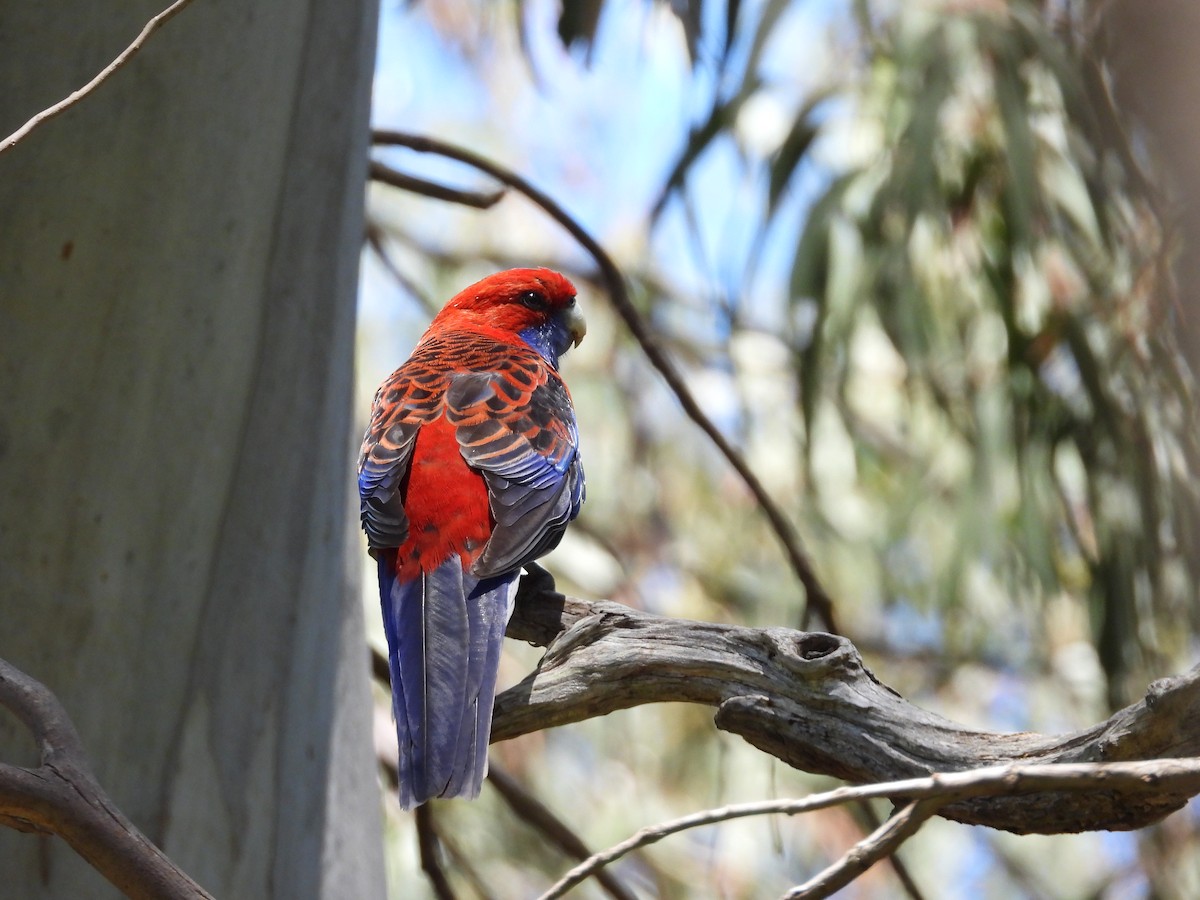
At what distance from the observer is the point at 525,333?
284cm

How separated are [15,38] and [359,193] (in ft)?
1.65

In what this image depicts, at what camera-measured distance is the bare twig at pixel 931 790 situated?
3.19ft

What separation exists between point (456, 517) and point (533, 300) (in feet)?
3.21

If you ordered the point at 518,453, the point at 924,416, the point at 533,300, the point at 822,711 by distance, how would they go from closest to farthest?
1. the point at 822,711
2. the point at 518,453
3. the point at 533,300
4. the point at 924,416

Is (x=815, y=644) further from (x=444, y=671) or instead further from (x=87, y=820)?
(x=87, y=820)

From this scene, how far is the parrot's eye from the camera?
2811 mm

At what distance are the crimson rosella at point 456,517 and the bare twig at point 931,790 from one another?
632 mm

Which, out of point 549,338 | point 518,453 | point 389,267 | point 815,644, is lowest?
point 815,644

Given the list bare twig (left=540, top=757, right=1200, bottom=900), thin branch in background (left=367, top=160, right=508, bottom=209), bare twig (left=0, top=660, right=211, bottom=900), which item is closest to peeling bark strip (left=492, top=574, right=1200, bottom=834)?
bare twig (left=540, top=757, right=1200, bottom=900)

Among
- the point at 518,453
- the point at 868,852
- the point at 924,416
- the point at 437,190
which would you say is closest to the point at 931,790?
the point at 868,852

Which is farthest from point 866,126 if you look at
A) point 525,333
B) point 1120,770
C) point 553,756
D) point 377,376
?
point 1120,770

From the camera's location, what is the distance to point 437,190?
2543 mm

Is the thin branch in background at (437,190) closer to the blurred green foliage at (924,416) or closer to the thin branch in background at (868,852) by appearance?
the blurred green foliage at (924,416)

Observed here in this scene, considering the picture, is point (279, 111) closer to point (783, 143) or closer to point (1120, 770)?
point (1120, 770)
